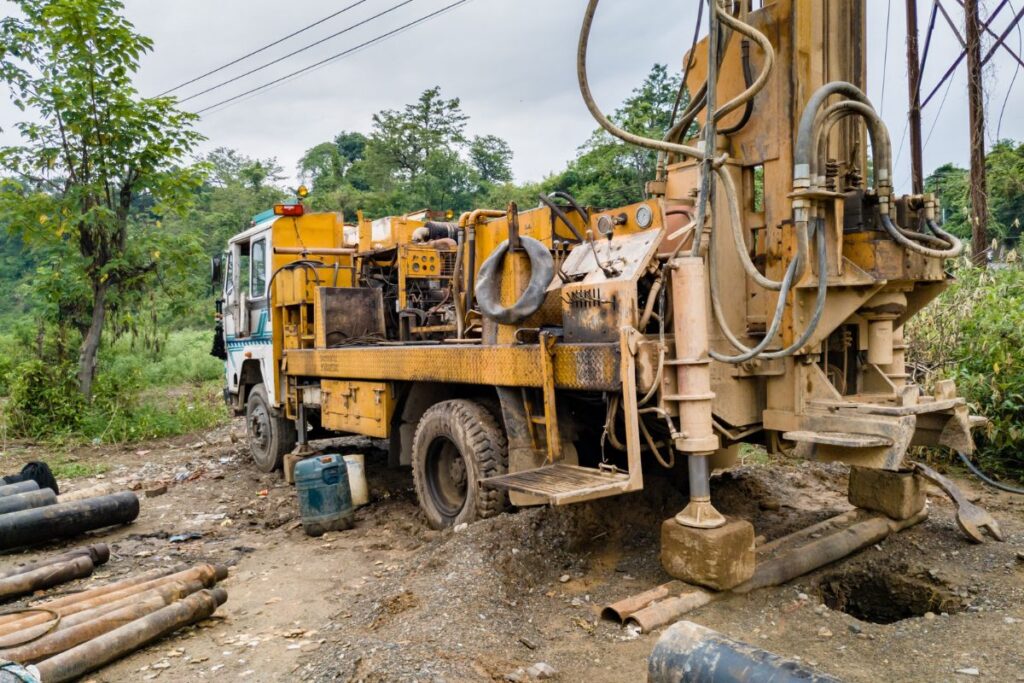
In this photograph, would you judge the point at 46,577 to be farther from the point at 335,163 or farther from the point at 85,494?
the point at 335,163

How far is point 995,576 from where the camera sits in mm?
4023

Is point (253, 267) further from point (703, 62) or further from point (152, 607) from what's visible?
point (703, 62)

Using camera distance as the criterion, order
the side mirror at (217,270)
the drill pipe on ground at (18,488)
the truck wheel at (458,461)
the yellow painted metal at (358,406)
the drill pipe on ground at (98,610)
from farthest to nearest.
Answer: the side mirror at (217,270) → the drill pipe on ground at (18,488) → the yellow painted metal at (358,406) → the truck wheel at (458,461) → the drill pipe on ground at (98,610)

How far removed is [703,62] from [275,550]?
4.48 meters

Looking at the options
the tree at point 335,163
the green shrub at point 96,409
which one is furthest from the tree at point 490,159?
the green shrub at point 96,409

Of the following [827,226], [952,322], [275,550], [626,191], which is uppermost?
[626,191]

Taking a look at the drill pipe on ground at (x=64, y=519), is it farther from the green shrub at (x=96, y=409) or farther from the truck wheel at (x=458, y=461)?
the green shrub at (x=96, y=409)

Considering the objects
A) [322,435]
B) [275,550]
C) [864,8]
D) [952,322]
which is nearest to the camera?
[864,8]

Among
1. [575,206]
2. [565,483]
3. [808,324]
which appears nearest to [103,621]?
[565,483]

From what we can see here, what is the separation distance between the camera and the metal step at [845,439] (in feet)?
11.9

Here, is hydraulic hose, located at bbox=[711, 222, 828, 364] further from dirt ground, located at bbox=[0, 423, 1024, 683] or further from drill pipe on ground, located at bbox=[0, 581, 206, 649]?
drill pipe on ground, located at bbox=[0, 581, 206, 649]

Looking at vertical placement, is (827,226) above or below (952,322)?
above

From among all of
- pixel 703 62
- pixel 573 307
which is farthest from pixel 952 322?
pixel 573 307

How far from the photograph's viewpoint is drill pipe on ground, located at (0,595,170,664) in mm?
3293
